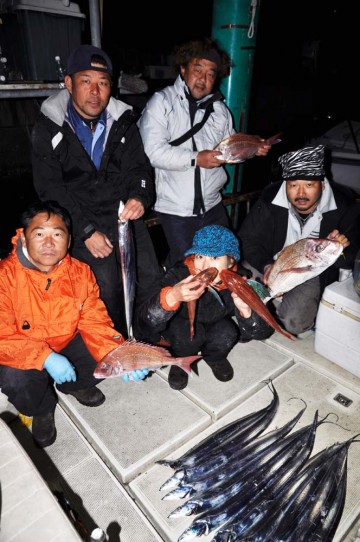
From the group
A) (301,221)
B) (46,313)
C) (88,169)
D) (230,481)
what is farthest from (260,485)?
(88,169)

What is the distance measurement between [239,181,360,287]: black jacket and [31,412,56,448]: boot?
8.36ft

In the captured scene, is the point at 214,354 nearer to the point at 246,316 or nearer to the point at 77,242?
the point at 246,316

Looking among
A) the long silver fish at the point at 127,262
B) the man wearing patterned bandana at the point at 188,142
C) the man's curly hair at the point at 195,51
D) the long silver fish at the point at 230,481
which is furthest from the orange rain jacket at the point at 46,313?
the man's curly hair at the point at 195,51

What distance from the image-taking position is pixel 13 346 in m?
2.43

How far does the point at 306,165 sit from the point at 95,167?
2058 millimetres

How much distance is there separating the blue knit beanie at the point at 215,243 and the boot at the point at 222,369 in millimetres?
1104

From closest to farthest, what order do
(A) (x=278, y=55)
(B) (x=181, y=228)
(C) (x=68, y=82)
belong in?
(C) (x=68, y=82) → (B) (x=181, y=228) → (A) (x=278, y=55)

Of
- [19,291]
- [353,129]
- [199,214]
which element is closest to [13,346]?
[19,291]

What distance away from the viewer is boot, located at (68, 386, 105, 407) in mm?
2863

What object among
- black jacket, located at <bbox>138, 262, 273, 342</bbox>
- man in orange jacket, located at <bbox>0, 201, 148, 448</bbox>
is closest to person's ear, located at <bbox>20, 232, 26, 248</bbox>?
man in orange jacket, located at <bbox>0, 201, 148, 448</bbox>

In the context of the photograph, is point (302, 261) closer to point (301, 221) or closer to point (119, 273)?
point (301, 221)

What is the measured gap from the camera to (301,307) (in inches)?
145

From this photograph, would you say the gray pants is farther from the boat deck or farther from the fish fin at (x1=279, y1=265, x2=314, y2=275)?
the fish fin at (x1=279, y1=265, x2=314, y2=275)

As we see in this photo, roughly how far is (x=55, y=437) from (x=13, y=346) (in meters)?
0.82
